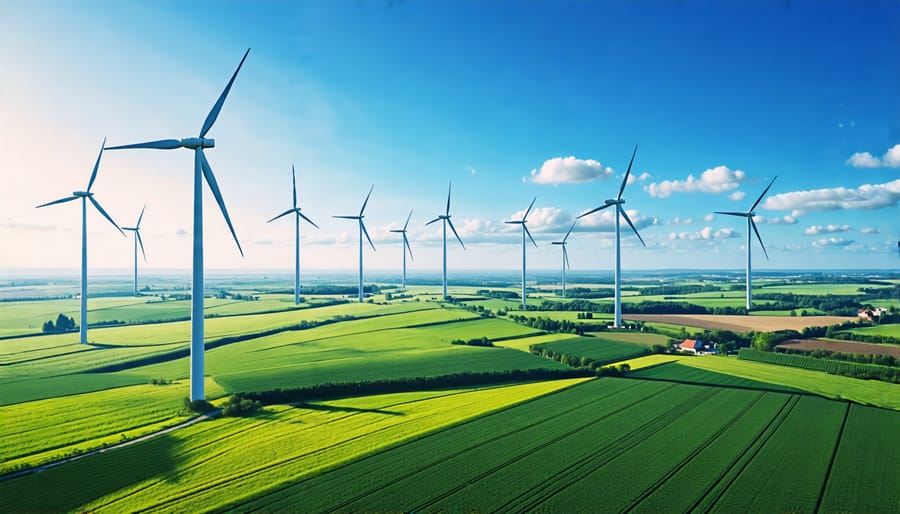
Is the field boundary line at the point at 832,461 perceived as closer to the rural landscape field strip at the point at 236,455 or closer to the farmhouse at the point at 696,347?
the rural landscape field strip at the point at 236,455

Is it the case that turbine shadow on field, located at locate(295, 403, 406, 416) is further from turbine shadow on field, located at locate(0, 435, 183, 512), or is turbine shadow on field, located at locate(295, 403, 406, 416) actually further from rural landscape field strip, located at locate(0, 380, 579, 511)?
turbine shadow on field, located at locate(0, 435, 183, 512)

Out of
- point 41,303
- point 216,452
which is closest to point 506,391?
point 216,452

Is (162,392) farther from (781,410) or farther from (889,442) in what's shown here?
(889,442)

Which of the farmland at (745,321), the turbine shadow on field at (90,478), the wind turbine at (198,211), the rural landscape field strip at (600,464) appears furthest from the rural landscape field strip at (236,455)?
the farmland at (745,321)

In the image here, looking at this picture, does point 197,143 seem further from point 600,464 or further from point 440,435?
point 600,464

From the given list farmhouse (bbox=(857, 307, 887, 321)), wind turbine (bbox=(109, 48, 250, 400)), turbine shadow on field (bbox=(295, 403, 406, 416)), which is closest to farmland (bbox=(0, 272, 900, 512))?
turbine shadow on field (bbox=(295, 403, 406, 416))

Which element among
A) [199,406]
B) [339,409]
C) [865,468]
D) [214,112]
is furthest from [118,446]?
[865,468]
